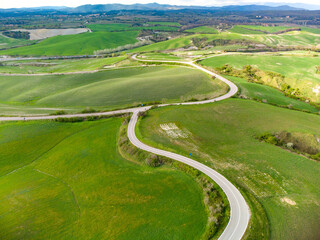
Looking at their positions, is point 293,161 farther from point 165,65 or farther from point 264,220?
point 165,65

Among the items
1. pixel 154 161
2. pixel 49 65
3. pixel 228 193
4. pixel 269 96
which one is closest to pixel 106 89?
pixel 154 161

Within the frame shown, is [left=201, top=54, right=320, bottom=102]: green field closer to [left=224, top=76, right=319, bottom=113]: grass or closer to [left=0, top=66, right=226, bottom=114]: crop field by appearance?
[left=224, top=76, right=319, bottom=113]: grass

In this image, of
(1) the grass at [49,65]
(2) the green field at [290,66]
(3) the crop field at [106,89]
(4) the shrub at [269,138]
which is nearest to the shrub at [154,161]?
(4) the shrub at [269,138]

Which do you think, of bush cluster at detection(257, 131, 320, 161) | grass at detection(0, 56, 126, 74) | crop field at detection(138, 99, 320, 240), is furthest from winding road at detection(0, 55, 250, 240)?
grass at detection(0, 56, 126, 74)

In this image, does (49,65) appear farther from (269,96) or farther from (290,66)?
(290,66)

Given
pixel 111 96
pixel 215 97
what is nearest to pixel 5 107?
pixel 111 96
